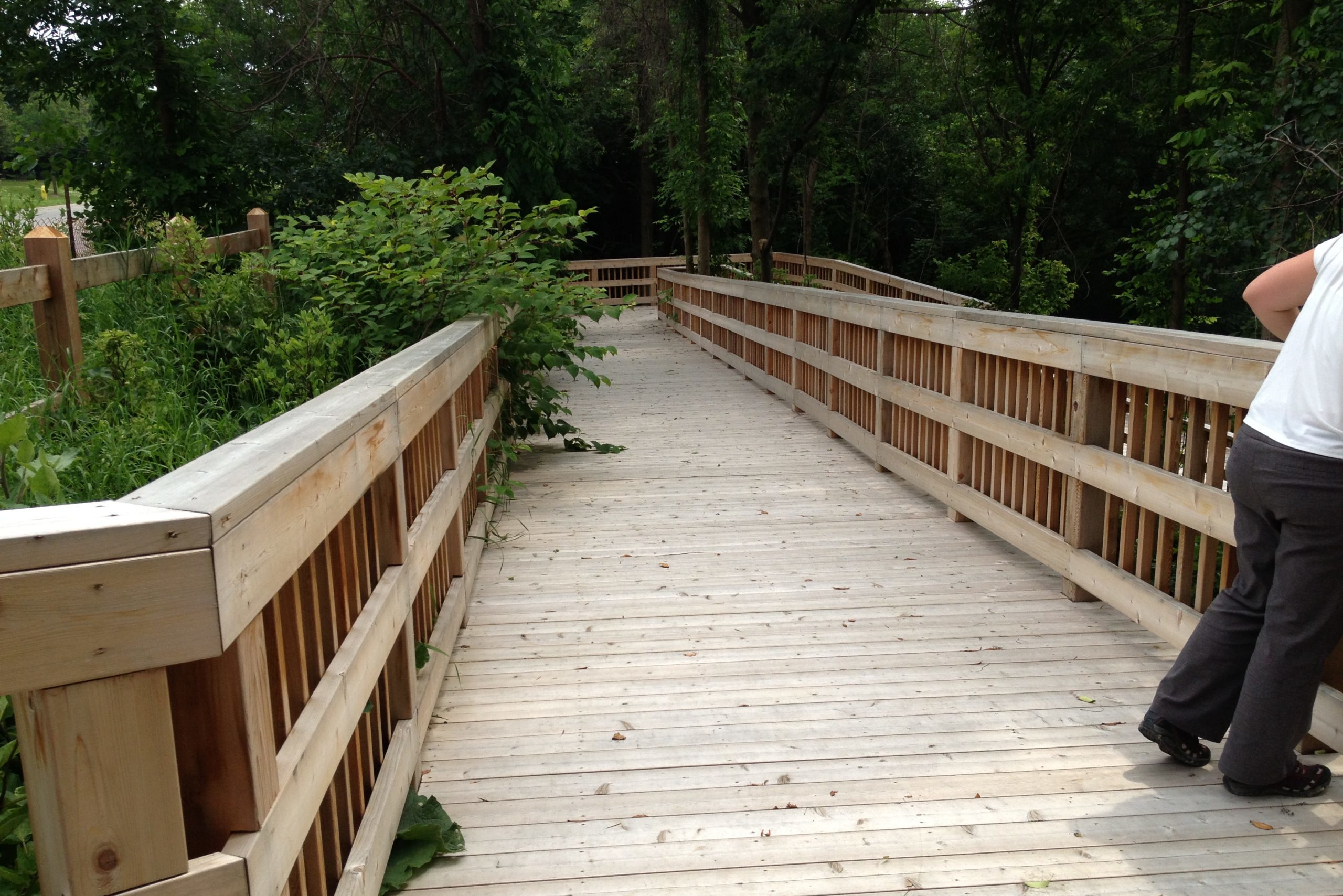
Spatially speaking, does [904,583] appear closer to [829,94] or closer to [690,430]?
[690,430]

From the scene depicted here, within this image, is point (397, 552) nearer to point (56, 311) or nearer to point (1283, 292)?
point (1283, 292)

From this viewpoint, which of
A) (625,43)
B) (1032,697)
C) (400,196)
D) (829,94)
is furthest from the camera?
(625,43)

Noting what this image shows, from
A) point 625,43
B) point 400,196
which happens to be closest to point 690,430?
point 400,196

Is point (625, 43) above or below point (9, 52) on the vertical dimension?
above

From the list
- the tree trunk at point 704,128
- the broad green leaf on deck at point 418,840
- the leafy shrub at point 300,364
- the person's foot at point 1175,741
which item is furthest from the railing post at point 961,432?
the tree trunk at point 704,128

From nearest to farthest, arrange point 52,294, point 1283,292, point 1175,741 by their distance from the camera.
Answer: point 1283,292 < point 1175,741 < point 52,294

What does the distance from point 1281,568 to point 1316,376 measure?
487mm

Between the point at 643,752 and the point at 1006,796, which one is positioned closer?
the point at 1006,796

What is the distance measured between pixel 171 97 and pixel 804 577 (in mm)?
8943

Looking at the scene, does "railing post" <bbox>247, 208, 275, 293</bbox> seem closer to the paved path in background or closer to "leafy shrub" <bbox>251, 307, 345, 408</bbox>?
the paved path in background

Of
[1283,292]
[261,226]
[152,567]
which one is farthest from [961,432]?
[261,226]

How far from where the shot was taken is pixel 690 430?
8906 mm

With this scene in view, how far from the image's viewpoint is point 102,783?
131 centimetres

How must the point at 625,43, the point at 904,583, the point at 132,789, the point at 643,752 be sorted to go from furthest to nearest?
the point at 625,43, the point at 904,583, the point at 643,752, the point at 132,789
